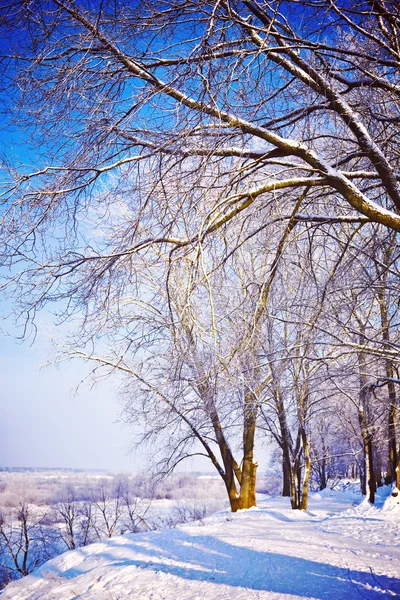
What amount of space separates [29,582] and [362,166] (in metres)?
7.79

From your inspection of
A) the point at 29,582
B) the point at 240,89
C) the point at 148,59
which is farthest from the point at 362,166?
the point at 29,582

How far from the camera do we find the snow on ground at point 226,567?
407 cm

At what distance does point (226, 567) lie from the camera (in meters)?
5.00

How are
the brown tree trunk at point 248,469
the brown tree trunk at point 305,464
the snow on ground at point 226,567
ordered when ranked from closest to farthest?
the snow on ground at point 226,567 → the brown tree trunk at point 248,469 → the brown tree trunk at point 305,464

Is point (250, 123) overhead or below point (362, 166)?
below

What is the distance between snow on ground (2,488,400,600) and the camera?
13.4ft

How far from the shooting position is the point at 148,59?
3664 mm

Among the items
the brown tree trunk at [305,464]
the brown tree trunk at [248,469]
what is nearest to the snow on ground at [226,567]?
the brown tree trunk at [248,469]

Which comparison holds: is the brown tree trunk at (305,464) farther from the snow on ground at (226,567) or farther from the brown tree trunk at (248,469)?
the snow on ground at (226,567)

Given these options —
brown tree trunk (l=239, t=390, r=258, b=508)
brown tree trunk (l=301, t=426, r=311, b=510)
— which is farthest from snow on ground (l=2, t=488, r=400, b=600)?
brown tree trunk (l=301, t=426, r=311, b=510)

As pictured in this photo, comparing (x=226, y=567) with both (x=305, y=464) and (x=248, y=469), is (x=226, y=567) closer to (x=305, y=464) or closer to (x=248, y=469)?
(x=248, y=469)

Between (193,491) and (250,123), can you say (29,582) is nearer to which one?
(250,123)

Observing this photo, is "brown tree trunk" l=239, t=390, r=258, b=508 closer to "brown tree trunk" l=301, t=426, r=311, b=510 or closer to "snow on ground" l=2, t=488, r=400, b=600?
"brown tree trunk" l=301, t=426, r=311, b=510

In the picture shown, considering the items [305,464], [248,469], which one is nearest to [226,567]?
[248,469]
